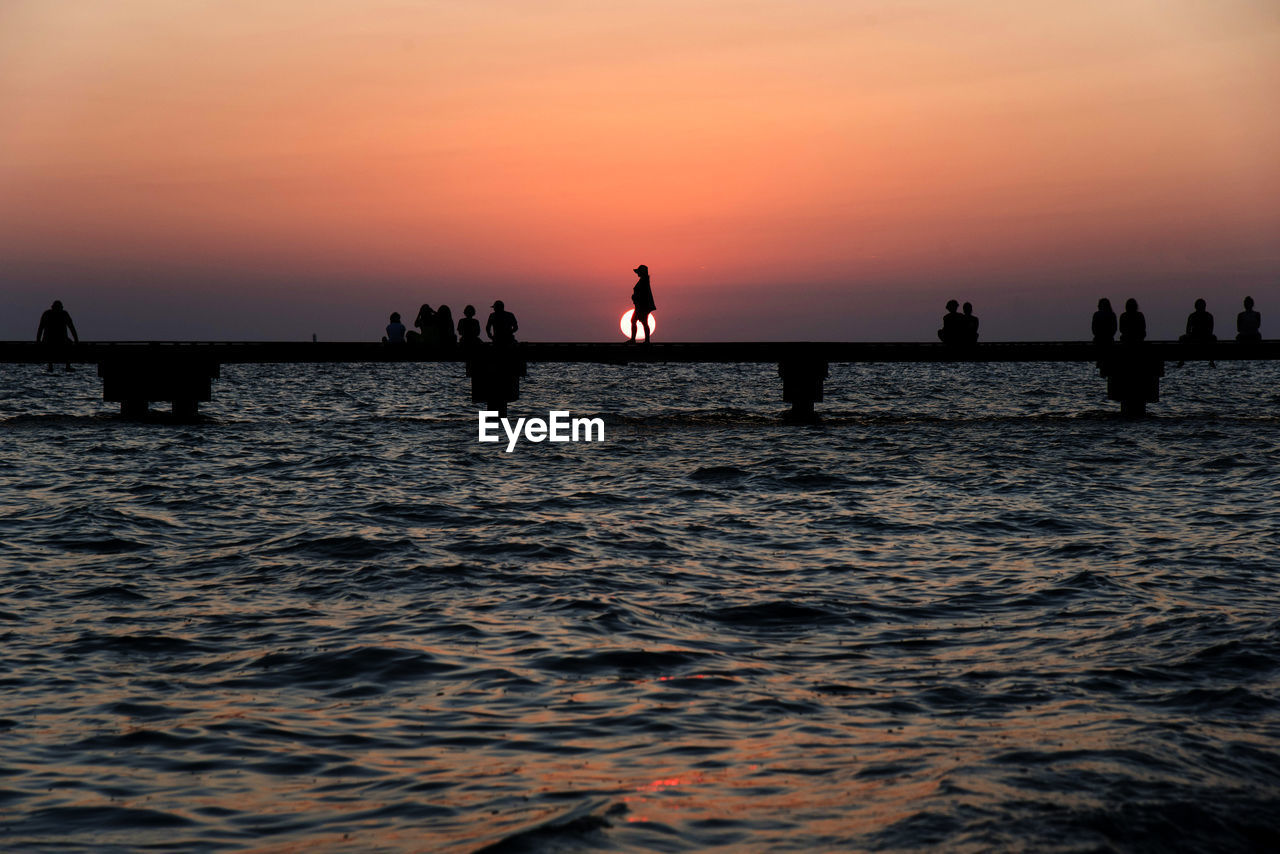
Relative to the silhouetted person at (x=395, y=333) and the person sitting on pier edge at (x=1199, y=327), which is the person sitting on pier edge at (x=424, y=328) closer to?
the silhouetted person at (x=395, y=333)

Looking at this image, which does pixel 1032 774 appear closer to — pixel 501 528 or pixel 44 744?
pixel 44 744

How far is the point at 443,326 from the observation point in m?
28.8

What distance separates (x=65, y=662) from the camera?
793cm

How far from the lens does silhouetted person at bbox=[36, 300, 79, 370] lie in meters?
27.6

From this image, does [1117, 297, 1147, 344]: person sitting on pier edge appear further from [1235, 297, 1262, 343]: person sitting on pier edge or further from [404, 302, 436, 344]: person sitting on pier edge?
[404, 302, 436, 344]: person sitting on pier edge

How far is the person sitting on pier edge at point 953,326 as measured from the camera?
95.2ft

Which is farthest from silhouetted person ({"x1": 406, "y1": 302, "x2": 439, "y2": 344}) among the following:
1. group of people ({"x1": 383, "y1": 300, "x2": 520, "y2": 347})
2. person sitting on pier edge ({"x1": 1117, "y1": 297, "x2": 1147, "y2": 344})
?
person sitting on pier edge ({"x1": 1117, "y1": 297, "x2": 1147, "y2": 344})

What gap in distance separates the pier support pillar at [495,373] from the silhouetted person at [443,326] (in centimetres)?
70

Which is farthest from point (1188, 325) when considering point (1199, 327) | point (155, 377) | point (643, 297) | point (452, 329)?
point (155, 377)

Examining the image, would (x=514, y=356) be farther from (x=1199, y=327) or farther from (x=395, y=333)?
(x=1199, y=327)

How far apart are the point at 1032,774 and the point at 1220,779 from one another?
875 mm

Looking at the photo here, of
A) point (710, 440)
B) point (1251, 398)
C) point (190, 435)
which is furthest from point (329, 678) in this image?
point (1251, 398)

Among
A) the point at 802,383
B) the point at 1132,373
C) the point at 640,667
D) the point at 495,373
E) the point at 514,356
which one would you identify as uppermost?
the point at 514,356

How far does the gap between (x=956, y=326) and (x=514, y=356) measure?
34.7ft
